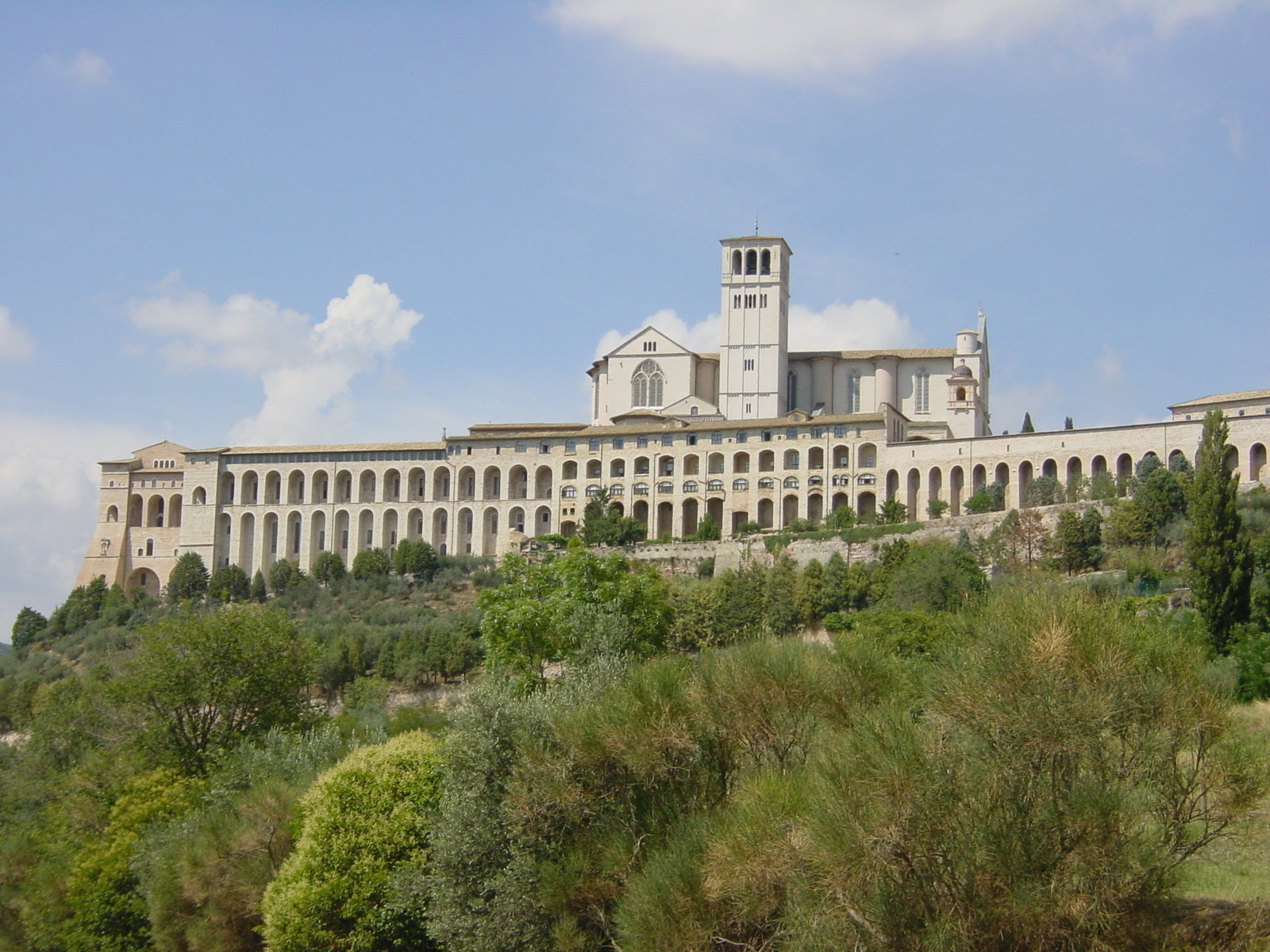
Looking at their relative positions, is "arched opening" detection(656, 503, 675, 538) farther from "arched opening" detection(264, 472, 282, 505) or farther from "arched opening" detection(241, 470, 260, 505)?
"arched opening" detection(241, 470, 260, 505)

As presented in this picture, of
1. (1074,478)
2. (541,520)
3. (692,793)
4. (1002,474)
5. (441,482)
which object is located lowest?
(692,793)

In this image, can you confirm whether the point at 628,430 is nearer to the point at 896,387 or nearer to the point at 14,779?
the point at 896,387

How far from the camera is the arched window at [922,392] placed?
84.6m

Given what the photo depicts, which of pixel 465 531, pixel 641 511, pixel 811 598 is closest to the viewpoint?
pixel 811 598

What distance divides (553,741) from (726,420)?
63525mm

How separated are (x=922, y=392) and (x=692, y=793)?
67896 millimetres

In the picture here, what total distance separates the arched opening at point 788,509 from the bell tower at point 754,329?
8.02 meters

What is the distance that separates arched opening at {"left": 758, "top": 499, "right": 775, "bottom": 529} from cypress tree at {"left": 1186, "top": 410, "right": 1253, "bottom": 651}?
3772 cm

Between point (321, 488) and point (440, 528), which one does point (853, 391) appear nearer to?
point (440, 528)

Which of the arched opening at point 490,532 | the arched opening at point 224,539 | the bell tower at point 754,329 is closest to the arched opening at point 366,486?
the arched opening at point 490,532

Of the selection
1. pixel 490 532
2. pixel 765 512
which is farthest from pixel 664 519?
pixel 490 532

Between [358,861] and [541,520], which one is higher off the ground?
[541,520]

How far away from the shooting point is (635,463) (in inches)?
3196

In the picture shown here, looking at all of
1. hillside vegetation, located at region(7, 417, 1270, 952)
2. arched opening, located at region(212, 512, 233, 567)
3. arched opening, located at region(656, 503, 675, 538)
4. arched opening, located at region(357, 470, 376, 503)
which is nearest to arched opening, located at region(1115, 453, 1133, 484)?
arched opening, located at region(656, 503, 675, 538)
